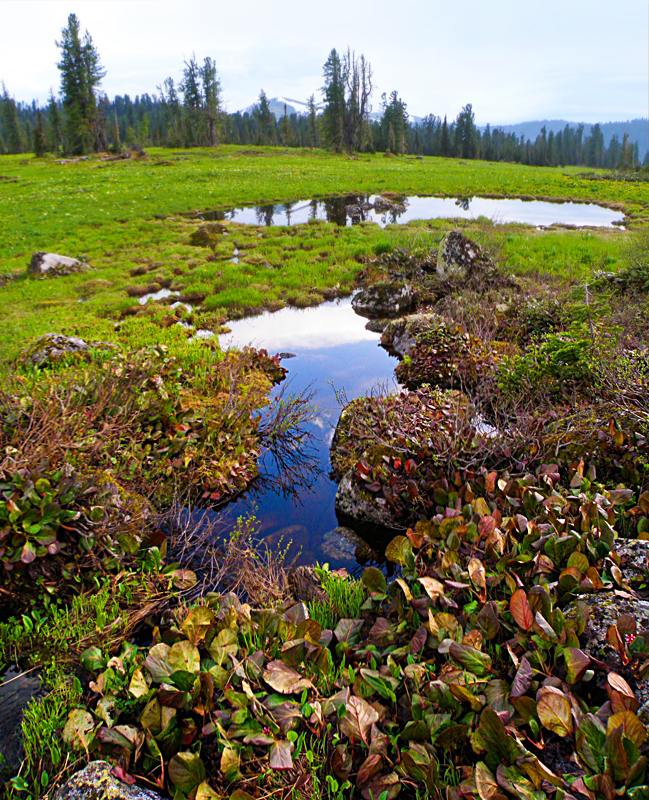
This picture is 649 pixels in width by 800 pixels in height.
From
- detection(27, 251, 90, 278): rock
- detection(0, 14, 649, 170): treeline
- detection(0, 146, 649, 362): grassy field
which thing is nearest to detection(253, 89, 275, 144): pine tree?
detection(0, 14, 649, 170): treeline

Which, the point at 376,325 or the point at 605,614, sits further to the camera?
the point at 376,325

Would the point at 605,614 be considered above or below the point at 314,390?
above

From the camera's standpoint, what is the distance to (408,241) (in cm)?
1761

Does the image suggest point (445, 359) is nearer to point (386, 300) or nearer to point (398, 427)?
point (398, 427)

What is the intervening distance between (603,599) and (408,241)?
16.7m

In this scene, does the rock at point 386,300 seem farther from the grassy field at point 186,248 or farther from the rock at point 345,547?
the rock at point 345,547

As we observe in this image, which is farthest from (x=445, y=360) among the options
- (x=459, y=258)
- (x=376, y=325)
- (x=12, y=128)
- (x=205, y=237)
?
(x=12, y=128)

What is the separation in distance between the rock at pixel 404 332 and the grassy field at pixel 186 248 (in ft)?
12.6

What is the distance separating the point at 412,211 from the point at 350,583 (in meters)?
28.5

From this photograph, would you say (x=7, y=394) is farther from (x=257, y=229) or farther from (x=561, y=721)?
(x=257, y=229)

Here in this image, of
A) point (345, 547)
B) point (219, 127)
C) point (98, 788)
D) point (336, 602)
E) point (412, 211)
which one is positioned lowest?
point (345, 547)

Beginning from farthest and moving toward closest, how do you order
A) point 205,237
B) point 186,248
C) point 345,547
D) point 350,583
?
point 205,237
point 186,248
point 345,547
point 350,583

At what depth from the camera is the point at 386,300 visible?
13.2 metres

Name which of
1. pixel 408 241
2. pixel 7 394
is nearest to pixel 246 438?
pixel 7 394
